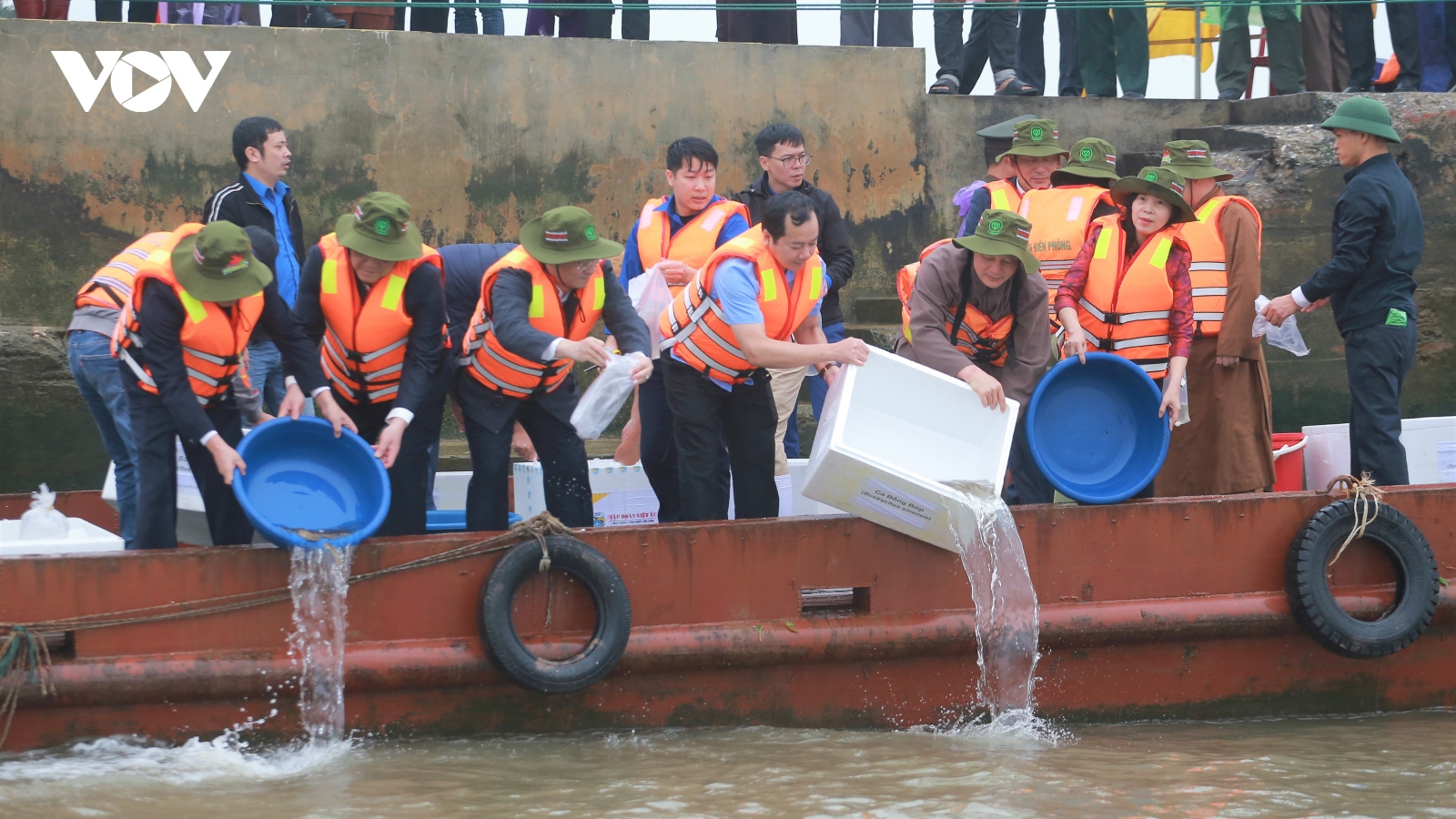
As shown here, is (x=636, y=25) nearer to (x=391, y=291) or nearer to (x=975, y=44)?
(x=975, y=44)

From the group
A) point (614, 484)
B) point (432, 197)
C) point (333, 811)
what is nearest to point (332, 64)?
point (432, 197)

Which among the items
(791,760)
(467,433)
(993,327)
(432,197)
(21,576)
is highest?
(432,197)

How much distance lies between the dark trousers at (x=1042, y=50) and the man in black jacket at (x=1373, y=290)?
12.9 feet

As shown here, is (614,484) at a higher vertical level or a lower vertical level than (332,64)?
lower

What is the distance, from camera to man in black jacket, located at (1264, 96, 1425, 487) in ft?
19.2

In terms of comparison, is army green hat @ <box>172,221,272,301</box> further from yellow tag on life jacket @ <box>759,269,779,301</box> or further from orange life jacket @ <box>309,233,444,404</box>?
yellow tag on life jacket @ <box>759,269,779,301</box>

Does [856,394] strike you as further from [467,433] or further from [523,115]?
[523,115]

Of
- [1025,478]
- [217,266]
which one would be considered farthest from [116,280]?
[1025,478]

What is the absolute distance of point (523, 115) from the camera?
862 centimetres

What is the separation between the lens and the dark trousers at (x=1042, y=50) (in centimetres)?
978

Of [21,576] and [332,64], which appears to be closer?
[21,576]

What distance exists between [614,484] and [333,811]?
206 centimetres

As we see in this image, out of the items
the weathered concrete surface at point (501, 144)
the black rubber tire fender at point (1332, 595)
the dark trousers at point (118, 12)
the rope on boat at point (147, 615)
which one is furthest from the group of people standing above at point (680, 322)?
the dark trousers at point (118, 12)

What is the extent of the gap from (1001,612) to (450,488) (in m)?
2.67
